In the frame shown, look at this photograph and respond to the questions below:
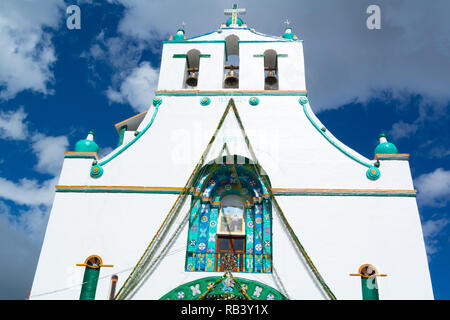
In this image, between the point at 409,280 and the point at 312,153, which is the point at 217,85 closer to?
the point at 312,153

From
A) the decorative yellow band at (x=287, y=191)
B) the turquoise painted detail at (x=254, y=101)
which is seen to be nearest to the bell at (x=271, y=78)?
the turquoise painted detail at (x=254, y=101)

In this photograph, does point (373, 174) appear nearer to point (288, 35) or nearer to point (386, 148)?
point (386, 148)

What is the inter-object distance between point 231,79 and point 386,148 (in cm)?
546

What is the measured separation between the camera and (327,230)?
10.1 meters

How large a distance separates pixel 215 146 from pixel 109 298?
4.84 meters

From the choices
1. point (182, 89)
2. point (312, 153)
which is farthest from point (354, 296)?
point (182, 89)

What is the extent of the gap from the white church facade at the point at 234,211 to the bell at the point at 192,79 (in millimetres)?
1043

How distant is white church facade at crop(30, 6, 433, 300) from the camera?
31.3 feet

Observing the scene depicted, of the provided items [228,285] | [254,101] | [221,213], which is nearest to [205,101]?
[254,101]

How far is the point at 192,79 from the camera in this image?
13648mm

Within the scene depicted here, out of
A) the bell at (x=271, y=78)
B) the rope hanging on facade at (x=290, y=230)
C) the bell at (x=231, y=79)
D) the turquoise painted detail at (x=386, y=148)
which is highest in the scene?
the bell at (x=271, y=78)

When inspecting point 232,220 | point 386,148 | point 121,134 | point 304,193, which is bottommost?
point 232,220

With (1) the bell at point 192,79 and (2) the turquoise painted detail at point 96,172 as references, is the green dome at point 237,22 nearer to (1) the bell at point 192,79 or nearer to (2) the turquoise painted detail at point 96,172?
(1) the bell at point 192,79

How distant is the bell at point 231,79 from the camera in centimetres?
1338
